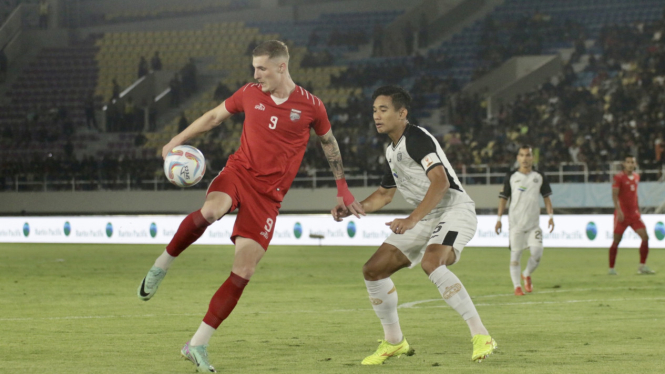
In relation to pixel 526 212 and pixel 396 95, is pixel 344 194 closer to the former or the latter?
pixel 396 95

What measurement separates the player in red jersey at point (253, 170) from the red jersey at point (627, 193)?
34.0 feet

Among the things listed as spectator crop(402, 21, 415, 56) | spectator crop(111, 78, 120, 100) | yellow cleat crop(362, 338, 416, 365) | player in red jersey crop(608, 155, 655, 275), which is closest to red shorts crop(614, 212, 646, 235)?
player in red jersey crop(608, 155, 655, 275)

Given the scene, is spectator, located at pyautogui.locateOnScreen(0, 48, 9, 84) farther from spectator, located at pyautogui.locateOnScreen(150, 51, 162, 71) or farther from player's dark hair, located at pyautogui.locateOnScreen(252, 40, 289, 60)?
player's dark hair, located at pyautogui.locateOnScreen(252, 40, 289, 60)

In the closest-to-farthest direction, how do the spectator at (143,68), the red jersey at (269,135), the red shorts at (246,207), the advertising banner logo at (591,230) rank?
the red shorts at (246,207) → the red jersey at (269,135) → the advertising banner logo at (591,230) → the spectator at (143,68)

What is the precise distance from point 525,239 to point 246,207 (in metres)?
7.37

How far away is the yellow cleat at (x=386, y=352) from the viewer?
6.78 meters

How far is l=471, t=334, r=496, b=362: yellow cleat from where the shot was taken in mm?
6488

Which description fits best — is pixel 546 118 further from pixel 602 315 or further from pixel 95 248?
pixel 602 315

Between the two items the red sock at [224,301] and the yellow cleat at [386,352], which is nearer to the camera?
the red sock at [224,301]

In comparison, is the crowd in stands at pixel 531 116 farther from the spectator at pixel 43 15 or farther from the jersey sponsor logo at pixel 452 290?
the jersey sponsor logo at pixel 452 290

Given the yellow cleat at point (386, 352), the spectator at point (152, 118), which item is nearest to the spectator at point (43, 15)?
the spectator at point (152, 118)

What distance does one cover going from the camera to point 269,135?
6914mm

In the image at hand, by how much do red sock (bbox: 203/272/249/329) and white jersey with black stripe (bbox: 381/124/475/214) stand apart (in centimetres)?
146

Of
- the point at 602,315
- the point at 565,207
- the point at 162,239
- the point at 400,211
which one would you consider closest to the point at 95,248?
the point at 162,239
